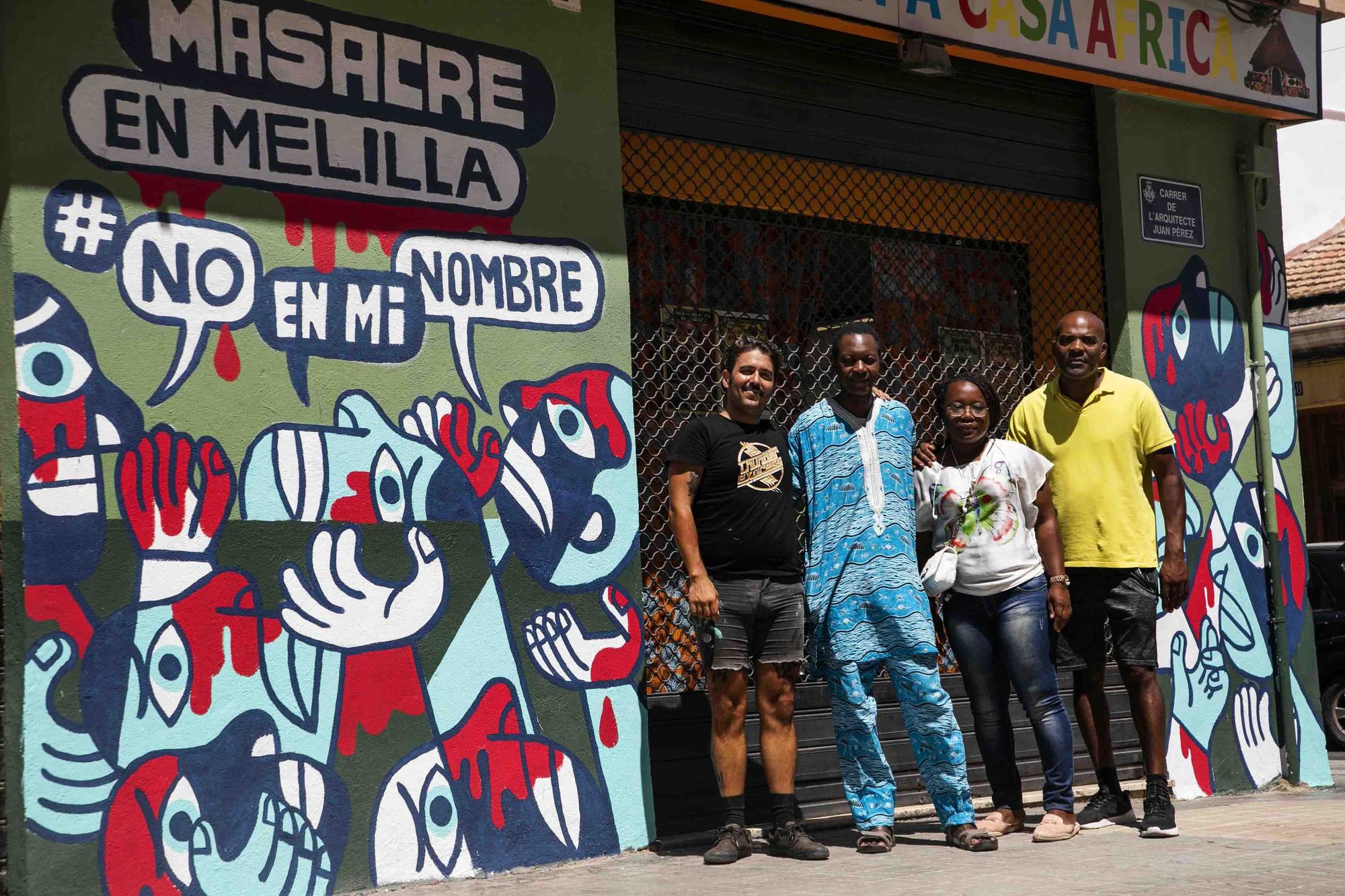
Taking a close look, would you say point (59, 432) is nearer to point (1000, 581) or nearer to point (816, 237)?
point (1000, 581)

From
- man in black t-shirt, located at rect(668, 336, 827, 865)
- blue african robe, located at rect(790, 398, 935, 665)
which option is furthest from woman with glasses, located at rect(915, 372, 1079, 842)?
man in black t-shirt, located at rect(668, 336, 827, 865)

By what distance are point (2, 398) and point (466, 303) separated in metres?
1.73

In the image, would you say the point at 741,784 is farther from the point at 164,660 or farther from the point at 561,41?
the point at 561,41

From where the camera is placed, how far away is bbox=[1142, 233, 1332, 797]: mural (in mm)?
8062

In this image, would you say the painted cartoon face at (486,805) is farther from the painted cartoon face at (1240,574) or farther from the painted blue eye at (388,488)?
the painted cartoon face at (1240,574)

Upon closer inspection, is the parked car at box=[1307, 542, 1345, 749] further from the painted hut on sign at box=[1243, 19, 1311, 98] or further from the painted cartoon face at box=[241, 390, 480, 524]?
the painted cartoon face at box=[241, 390, 480, 524]

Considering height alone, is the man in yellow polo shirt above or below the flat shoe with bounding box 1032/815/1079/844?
above

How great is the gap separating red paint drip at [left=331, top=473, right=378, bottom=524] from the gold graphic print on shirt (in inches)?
53.9

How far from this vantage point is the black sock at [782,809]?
5926 millimetres

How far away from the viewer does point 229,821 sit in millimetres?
5176

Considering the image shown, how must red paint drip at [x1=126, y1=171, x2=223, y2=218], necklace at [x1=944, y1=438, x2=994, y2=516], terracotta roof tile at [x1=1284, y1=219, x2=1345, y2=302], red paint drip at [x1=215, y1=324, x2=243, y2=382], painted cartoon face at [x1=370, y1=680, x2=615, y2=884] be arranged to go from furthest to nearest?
terracotta roof tile at [x1=1284, y1=219, x2=1345, y2=302] → necklace at [x1=944, y1=438, x2=994, y2=516] → painted cartoon face at [x1=370, y1=680, x2=615, y2=884] → red paint drip at [x1=215, y1=324, x2=243, y2=382] → red paint drip at [x1=126, y1=171, x2=223, y2=218]

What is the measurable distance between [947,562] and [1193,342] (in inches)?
118

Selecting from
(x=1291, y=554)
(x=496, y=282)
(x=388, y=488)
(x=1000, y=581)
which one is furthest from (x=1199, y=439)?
(x=388, y=488)

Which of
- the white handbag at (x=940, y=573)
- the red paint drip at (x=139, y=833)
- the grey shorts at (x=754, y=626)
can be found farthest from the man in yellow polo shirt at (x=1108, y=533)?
the red paint drip at (x=139, y=833)
